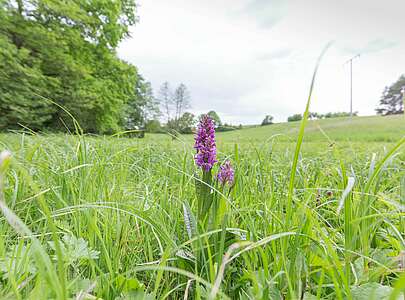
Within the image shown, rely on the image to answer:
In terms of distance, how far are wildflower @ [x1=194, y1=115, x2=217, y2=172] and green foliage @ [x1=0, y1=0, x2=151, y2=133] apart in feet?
35.3

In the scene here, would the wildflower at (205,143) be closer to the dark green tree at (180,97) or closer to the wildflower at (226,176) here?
the wildflower at (226,176)

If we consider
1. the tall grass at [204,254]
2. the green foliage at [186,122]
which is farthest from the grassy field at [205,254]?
the green foliage at [186,122]

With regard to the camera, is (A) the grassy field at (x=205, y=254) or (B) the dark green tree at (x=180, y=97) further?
(B) the dark green tree at (x=180, y=97)

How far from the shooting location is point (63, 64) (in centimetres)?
1226

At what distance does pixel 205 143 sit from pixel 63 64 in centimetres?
1431

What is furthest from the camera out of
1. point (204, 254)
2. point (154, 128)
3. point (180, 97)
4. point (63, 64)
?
point (180, 97)

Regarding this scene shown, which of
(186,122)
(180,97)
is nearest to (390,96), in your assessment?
(180,97)

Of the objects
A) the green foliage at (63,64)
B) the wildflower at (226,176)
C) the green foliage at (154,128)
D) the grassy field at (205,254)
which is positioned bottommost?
the grassy field at (205,254)

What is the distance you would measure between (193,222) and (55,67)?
48.6 ft

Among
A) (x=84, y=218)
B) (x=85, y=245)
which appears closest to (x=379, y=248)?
(x=85, y=245)

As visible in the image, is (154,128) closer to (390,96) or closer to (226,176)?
(226,176)

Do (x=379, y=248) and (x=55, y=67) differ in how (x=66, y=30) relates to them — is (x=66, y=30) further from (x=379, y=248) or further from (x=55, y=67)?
(x=379, y=248)

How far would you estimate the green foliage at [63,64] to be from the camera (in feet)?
32.8

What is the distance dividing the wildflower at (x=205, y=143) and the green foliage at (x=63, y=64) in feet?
35.3
